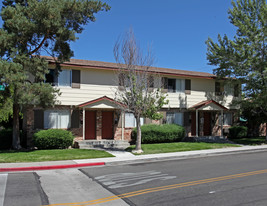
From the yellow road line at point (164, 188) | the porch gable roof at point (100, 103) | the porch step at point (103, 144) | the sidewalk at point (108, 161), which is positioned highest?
the porch gable roof at point (100, 103)

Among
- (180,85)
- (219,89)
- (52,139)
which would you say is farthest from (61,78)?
(219,89)

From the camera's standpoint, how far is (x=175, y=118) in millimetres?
21500

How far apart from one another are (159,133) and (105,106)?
451 centimetres

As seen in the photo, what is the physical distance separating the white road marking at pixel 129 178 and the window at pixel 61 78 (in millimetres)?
9664

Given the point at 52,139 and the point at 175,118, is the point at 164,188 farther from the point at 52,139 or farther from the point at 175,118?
the point at 175,118

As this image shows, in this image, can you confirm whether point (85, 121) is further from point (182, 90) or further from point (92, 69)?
point (182, 90)

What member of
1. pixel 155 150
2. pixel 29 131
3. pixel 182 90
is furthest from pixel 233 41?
pixel 29 131

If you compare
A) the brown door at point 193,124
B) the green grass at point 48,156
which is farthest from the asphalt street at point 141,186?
the brown door at point 193,124

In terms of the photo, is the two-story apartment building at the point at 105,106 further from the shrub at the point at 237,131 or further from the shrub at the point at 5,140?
the shrub at the point at 5,140

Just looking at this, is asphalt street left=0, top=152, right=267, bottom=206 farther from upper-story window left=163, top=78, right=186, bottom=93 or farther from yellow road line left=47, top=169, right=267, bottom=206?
upper-story window left=163, top=78, right=186, bottom=93

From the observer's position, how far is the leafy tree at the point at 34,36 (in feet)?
42.4

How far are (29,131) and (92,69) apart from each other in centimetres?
596

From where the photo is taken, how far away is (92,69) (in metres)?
18.2

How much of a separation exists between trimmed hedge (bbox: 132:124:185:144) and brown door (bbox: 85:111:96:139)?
9.59 ft
